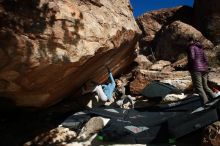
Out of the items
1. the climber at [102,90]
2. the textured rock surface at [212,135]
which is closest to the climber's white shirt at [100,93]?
the climber at [102,90]

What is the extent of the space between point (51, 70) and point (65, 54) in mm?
464

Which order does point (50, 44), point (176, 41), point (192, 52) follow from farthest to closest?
point (176, 41), point (192, 52), point (50, 44)

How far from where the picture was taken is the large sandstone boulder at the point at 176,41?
787 inches

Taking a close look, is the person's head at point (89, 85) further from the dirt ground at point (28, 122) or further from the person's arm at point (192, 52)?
the person's arm at point (192, 52)

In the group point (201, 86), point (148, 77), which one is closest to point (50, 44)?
point (201, 86)

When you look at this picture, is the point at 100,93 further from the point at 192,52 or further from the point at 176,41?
the point at 176,41

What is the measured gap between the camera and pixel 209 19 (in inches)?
885

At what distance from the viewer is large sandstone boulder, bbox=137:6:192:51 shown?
25.4 meters

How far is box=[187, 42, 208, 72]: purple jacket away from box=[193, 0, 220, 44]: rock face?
12531 mm

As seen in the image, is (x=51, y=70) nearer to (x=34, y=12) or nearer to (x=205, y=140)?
(x=34, y=12)

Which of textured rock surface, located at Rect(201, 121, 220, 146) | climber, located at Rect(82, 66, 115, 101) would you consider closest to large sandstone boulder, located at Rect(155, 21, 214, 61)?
climber, located at Rect(82, 66, 115, 101)

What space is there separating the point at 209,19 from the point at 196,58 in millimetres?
14100

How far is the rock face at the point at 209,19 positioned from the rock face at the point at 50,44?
44.3 feet

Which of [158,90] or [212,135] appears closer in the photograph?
[212,135]
